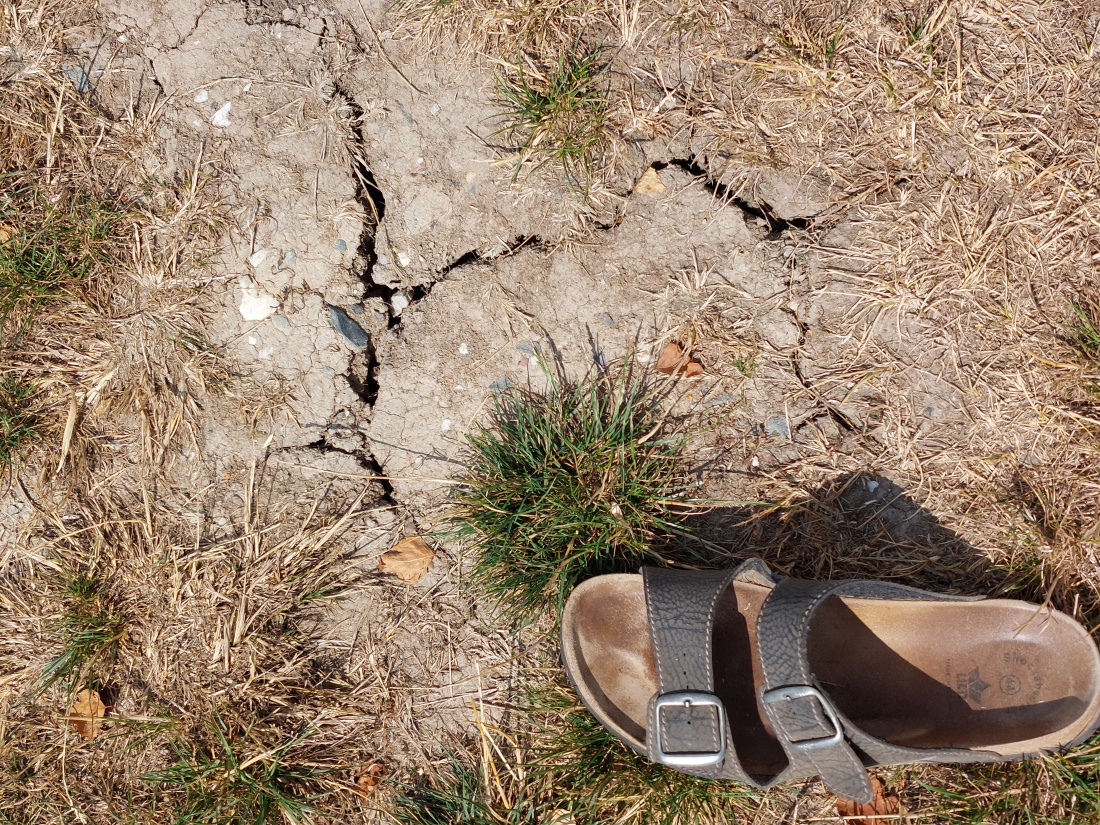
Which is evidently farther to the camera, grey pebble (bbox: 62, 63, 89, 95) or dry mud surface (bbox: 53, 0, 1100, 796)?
grey pebble (bbox: 62, 63, 89, 95)

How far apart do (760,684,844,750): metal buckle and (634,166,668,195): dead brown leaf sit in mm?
1574

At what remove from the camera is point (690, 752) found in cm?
200

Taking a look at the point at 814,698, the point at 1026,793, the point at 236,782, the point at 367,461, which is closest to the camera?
the point at 814,698

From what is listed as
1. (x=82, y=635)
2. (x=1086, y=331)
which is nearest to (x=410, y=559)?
(x=82, y=635)

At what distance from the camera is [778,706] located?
6.45 ft

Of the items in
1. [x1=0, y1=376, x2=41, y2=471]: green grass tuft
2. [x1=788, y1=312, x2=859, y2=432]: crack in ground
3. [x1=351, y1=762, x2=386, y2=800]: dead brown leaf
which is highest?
[x1=788, y1=312, x2=859, y2=432]: crack in ground

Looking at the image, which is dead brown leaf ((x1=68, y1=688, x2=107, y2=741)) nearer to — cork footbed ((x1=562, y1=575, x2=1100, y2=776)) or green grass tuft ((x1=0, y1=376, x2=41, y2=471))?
green grass tuft ((x1=0, y1=376, x2=41, y2=471))

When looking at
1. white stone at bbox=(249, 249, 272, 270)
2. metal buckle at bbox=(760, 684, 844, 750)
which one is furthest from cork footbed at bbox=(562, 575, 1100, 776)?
white stone at bbox=(249, 249, 272, 270)

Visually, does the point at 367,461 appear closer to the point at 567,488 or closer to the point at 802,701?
the point at 567,488

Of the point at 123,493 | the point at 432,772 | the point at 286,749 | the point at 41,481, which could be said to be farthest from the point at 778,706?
the point at 41,481

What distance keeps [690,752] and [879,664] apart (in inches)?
26.3

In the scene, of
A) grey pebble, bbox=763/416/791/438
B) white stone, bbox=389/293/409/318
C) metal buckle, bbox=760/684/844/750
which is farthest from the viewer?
white stone, bbox=389/293/409/318

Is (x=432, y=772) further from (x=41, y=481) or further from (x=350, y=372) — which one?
(x=41, y=481)

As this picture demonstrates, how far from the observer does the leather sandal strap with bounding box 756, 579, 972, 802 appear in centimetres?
192
